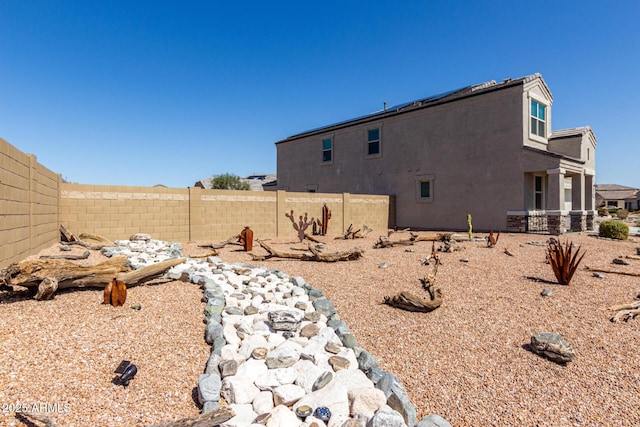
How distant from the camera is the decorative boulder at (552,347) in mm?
3613

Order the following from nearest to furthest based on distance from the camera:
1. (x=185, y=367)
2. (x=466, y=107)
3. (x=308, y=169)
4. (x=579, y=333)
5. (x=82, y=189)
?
(x=185, y=367) → (x=579, y=333) → (x=82, y=189) → (x=466, y=107) → (x=308, y=169)

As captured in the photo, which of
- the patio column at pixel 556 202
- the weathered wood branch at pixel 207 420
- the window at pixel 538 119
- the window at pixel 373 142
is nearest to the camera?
the weathered wood branch at pixel 207 420

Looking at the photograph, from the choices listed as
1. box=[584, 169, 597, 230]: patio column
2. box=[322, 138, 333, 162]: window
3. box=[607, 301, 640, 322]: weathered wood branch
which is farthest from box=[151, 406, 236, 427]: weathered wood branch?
box=[322, 138, 333, 162]: window

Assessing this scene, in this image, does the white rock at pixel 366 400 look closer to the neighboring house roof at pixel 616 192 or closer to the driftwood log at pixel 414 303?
the driftwood log at pixel 414 303

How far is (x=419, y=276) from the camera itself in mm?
6820

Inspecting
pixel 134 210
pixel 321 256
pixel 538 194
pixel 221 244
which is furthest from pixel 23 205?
pixel 538 194

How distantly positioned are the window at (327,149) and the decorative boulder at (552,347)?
19782mm

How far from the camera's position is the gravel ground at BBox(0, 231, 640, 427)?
266cm

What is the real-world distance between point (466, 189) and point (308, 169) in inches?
449

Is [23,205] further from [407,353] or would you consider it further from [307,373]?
[407,353]

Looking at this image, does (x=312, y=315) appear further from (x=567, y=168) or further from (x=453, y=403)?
(x=567, y=168)

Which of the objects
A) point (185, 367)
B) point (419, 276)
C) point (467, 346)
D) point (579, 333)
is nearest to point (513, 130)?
point (419, 276)

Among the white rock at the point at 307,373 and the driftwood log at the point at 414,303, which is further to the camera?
the driftwood log at the point at 414,303

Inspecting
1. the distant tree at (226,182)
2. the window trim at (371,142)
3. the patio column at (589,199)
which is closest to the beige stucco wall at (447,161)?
the window trim at (371,142)
